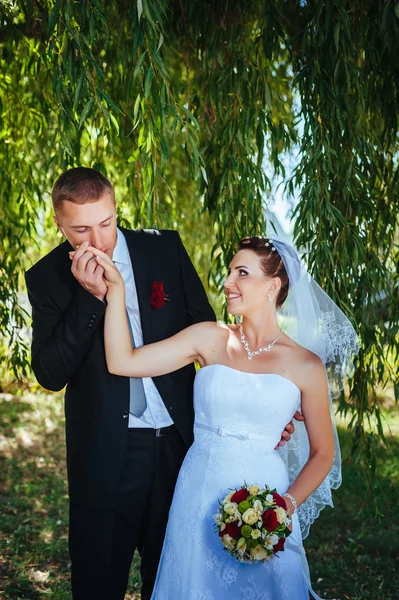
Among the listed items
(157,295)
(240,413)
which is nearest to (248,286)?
(157,295)

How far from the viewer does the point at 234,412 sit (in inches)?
99.3

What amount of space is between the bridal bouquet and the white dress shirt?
481 millimetres

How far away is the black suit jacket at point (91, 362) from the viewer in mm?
2443

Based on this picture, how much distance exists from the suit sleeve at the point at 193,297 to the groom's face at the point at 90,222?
0.42 meters

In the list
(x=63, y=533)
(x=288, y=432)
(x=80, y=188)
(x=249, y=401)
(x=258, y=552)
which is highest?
(x=80, y=188)

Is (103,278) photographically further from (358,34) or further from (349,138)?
(358,34)

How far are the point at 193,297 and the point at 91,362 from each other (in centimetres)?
50

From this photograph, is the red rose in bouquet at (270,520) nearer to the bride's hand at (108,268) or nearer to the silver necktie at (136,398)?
the silver necktie at (136,398)

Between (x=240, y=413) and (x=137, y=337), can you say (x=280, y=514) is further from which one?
(x=137, y=337)

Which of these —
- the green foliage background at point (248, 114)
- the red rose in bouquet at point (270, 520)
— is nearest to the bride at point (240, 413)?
the red rose in bouquet at point (270, 520)

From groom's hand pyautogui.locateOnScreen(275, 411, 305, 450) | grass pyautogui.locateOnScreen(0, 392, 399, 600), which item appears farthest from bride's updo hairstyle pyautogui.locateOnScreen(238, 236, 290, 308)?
grass pyautogui.locateOnScreen(0, 392, 399, 600)

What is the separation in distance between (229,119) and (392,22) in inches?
34.3

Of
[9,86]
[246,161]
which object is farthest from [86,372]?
[9,86]

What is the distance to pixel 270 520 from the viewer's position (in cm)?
218
